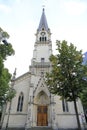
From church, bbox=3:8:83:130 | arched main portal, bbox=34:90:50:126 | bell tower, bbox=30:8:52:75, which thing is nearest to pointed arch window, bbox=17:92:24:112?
church, bbox=3:8:83:130

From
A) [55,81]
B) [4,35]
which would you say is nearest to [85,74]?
[55,81]

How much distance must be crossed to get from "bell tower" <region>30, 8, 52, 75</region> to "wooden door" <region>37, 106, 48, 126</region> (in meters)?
7.07

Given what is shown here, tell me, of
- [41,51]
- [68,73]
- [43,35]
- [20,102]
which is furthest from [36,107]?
[43,35]

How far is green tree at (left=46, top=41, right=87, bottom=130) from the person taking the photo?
12114 mm

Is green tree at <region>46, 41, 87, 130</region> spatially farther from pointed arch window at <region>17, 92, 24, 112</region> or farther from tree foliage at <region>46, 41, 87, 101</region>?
pointed arch window at <region>17, 92, 24, 112</region>

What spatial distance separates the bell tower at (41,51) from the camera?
2656 centimetres

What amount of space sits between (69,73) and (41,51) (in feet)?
64.7

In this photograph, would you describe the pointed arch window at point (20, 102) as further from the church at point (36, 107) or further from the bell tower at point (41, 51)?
the bell tower at point (41, 51)

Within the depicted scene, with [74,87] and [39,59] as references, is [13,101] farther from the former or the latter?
[74,87]

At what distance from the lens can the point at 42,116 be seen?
21656mm

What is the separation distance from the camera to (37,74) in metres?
25.5

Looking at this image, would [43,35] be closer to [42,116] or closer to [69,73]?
[42,116]

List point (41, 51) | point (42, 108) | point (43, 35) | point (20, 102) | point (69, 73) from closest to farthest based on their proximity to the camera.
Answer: point (69, 73) < point (42, 108) < point (20, 102) < point (41, 51) < point (43, 35)

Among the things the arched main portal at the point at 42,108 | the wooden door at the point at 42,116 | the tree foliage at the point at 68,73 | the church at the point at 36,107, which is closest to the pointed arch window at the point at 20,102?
the church at the point at 36,107
